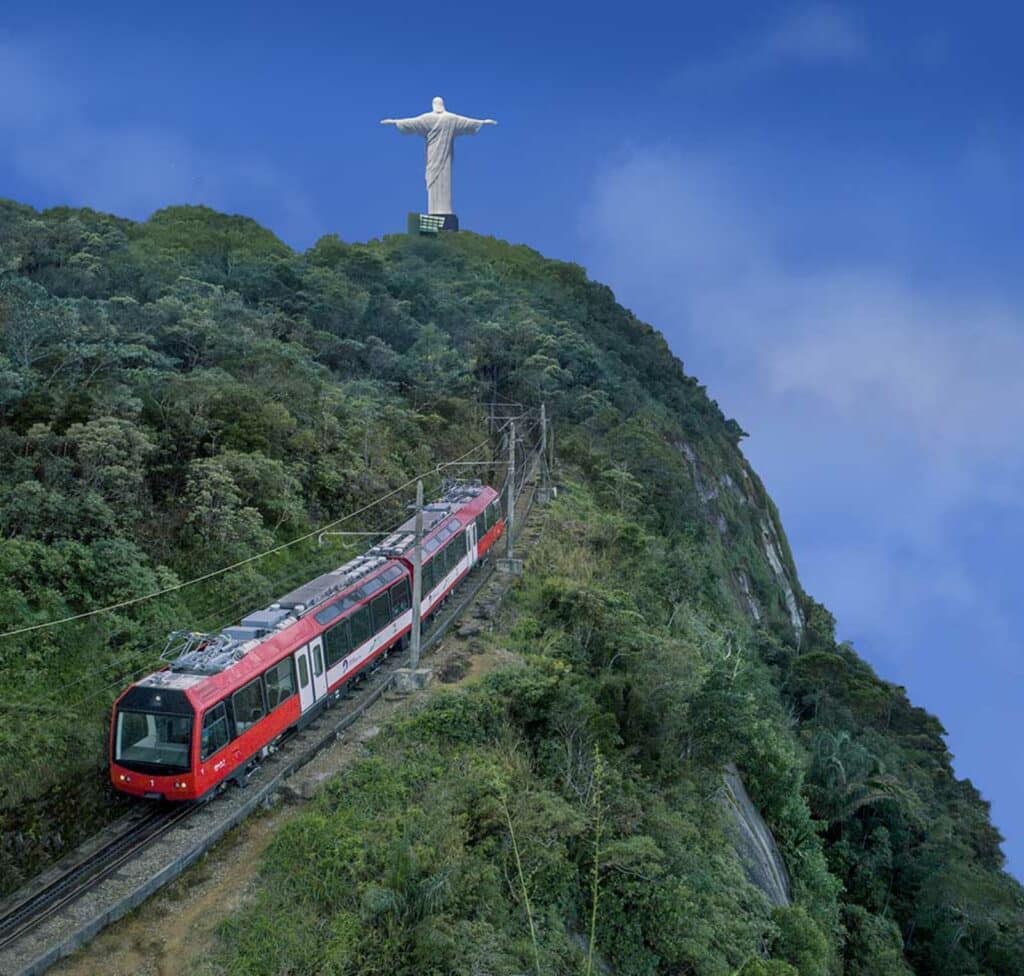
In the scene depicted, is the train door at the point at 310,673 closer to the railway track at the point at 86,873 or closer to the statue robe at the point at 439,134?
the railway track at the point at 86,873

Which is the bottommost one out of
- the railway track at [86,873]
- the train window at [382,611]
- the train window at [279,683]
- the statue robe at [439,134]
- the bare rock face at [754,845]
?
the bare rock face at [754,845]

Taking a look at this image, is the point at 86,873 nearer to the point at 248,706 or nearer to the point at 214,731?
the point at 214,731

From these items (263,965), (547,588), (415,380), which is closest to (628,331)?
(415,380)

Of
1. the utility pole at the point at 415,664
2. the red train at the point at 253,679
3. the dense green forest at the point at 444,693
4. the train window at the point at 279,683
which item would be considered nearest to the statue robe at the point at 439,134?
the dense green forest at the point at 444,693

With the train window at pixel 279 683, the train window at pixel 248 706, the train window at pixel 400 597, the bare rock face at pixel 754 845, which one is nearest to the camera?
the train window at pixel 248 706

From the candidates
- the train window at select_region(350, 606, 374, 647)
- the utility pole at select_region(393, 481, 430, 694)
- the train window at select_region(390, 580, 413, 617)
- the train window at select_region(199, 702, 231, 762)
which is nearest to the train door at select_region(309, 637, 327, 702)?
the train window at select_region(350, 606, 374, 647)

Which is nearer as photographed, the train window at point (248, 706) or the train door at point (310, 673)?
the train window at point (248, 706)

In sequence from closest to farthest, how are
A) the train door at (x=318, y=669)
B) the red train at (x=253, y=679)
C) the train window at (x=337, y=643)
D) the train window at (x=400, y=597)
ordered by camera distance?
the red train at (x=253, y=679), the train door at (x=318, y=669), the train window at (x=337, y=643), the train window at (x=400, y=597)

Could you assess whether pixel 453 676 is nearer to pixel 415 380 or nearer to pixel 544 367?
pixel 415 380

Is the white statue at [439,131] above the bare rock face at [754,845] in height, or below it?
above
